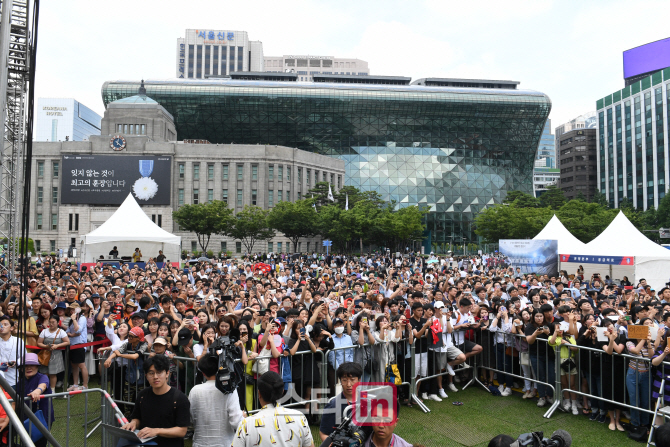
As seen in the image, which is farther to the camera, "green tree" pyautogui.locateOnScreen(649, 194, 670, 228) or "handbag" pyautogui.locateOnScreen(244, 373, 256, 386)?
"green tree" pyautogui.locateOnScreen(649, 194, 670, 228)

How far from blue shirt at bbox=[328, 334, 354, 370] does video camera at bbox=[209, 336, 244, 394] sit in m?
1.79

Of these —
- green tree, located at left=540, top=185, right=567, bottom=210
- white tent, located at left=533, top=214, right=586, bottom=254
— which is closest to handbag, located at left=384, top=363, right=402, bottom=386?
white tent, located at left=533, top=214, right=586, bottom=254

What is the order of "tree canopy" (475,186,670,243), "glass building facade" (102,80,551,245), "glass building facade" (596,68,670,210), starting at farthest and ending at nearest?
"glass building facade" (596,68,670,210)
"glass building facade" (102,80,551,245)
"tree canopy" (475,186,670,243)

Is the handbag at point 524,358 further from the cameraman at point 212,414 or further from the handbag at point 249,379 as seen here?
the cameraman at point 212,414

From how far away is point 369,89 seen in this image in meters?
76.8

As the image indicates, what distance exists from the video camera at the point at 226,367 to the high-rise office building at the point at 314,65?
495 feet

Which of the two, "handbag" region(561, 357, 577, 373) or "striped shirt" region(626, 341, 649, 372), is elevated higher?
"striped shirt" region(626, 341, 649, 372)

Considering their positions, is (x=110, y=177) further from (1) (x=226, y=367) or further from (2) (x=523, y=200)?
(1) (x=226, y=367)

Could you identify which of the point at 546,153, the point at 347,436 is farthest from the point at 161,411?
the point at 546,153

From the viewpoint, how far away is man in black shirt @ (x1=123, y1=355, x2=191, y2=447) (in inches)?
152

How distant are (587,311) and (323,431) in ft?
20.0

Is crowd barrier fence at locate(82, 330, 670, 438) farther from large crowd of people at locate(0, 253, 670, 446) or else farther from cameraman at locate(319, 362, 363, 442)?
cameraman at locate(319, 362, 363, 442)

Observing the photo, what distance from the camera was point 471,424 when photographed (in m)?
6.84

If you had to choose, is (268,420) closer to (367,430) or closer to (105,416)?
(367,430)
